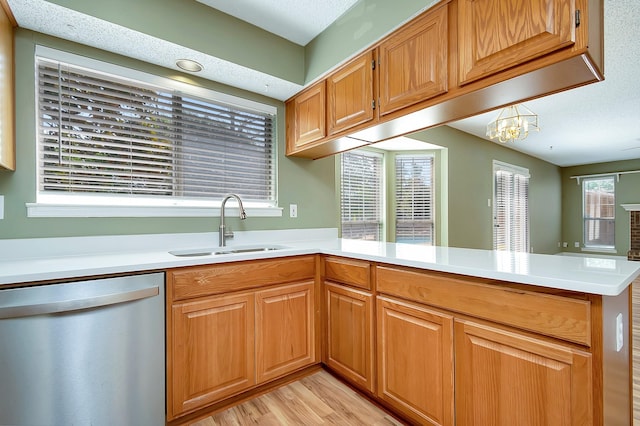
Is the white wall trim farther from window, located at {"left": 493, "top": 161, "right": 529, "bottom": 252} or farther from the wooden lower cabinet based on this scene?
the wooden lower cabinet

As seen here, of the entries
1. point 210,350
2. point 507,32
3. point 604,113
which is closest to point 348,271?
point 210,350

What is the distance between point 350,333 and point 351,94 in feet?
5.13

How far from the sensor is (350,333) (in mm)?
1871

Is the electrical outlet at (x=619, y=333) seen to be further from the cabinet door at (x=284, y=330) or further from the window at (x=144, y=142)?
the window at (x=144, y=142)

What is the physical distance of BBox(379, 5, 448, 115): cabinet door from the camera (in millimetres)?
1495

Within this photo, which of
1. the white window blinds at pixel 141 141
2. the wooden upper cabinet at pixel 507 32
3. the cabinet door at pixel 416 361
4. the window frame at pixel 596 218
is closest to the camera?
the wooden upper cabinet at pixel 507 32

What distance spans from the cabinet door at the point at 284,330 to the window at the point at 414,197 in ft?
9.62

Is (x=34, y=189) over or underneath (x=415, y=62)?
underneath

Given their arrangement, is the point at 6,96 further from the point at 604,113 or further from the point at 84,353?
the point at 604,113

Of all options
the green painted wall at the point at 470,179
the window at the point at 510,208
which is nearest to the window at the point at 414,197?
the green painted wall at the point at 470,179

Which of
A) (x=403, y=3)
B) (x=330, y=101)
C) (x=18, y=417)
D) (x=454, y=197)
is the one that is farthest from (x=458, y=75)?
(x=454, y=197)

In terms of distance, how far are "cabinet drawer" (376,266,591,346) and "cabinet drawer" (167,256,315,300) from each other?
653mm

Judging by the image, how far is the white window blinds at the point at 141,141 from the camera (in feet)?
5.73

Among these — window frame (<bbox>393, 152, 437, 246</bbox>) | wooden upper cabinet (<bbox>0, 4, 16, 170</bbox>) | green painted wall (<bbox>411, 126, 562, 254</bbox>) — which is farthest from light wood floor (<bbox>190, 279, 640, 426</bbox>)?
green painted wall (<bbox>411, 126, 562, 254</bbox>)
